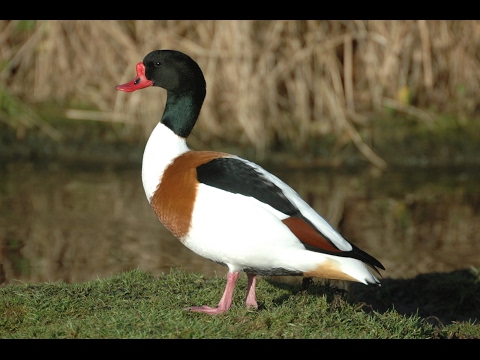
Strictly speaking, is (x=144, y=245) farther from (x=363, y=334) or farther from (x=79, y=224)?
(x=363, y=334)

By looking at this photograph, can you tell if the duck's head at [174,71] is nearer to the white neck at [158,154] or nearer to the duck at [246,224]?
the white neck at [158,154]

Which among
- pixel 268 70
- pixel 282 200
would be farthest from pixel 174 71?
pixel 268 70

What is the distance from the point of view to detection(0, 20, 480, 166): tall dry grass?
8836 mm

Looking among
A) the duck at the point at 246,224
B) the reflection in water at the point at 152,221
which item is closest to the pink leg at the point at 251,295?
the duck at the point at 246,224

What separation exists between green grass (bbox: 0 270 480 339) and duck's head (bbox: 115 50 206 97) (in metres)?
1.23

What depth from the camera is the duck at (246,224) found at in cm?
420

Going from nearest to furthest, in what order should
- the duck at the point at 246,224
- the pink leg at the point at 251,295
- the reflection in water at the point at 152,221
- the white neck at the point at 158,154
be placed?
the duck at the point at 246,224
the pink leg at the point at 251,295
the white neck at the point at 158,154
the reflection in water at the point at 152,221

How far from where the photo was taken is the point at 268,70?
8.80m

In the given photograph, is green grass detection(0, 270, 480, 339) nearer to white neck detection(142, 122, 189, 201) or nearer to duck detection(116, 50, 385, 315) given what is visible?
duck detection(116, 50, 385, 315)

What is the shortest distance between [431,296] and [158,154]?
2.32 meters

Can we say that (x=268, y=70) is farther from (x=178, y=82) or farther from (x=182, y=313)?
(x=182, y=313)

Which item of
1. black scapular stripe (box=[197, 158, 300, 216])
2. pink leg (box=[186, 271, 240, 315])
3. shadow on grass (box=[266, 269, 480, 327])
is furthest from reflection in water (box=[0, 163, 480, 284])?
black scapular stripe (box=[197, 158, 300, 216])

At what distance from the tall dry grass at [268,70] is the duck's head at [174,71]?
12.2 feet

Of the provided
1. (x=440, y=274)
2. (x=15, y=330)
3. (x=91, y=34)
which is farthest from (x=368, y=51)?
(x=15, y=330)
